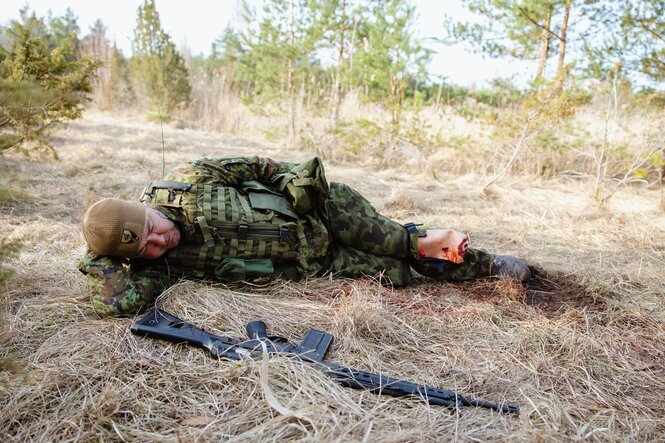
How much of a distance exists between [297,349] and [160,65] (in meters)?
13.9

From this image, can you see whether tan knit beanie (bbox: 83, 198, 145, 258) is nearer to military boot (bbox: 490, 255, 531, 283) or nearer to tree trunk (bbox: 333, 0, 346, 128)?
military boot (bbox: 490, 255, 531, 283)

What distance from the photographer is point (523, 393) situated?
5.18 ft

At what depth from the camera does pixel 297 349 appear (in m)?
1.76

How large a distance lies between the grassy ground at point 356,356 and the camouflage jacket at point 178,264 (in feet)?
0.31

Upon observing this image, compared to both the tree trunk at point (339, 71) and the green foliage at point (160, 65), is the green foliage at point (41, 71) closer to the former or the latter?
the tree trunk at point (339, 71)

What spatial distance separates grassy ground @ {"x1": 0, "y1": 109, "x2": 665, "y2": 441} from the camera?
1.36 meters

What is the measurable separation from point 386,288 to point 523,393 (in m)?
1.05

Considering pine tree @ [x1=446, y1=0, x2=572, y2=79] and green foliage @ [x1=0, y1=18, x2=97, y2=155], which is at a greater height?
pine tree @ [x1=446, y1=0, x2=572, y2=79]

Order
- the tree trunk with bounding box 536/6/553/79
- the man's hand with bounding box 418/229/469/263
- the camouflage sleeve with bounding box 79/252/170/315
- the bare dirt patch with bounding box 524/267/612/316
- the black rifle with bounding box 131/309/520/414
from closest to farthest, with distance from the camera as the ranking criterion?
the black rifle with bounding box 131/309/520/414
the camouflage sleeve with bounding box 79/252/170/315
the bare dirt patch with bounding box 524/267/612/316
the man's hand with bounding box 418/229/469/263
the tree trunk with bounding box 536/6/553/79

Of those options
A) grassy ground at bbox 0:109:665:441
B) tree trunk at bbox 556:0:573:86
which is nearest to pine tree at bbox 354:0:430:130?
tree trunk at bbox 556:0:573:86

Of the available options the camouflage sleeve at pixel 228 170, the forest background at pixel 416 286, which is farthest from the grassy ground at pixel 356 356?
the camouflage sleeve at pixel 228 170

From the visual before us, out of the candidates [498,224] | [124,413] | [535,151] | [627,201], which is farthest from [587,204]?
[124,413]

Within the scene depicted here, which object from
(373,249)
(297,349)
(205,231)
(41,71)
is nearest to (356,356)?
(297,349)

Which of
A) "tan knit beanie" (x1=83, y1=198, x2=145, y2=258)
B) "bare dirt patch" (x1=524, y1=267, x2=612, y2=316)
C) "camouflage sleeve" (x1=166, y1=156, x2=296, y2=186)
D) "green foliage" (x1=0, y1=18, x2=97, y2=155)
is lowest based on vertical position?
"bare dirt patch" (x1=524, y1=267, x2=612, y2=316)
